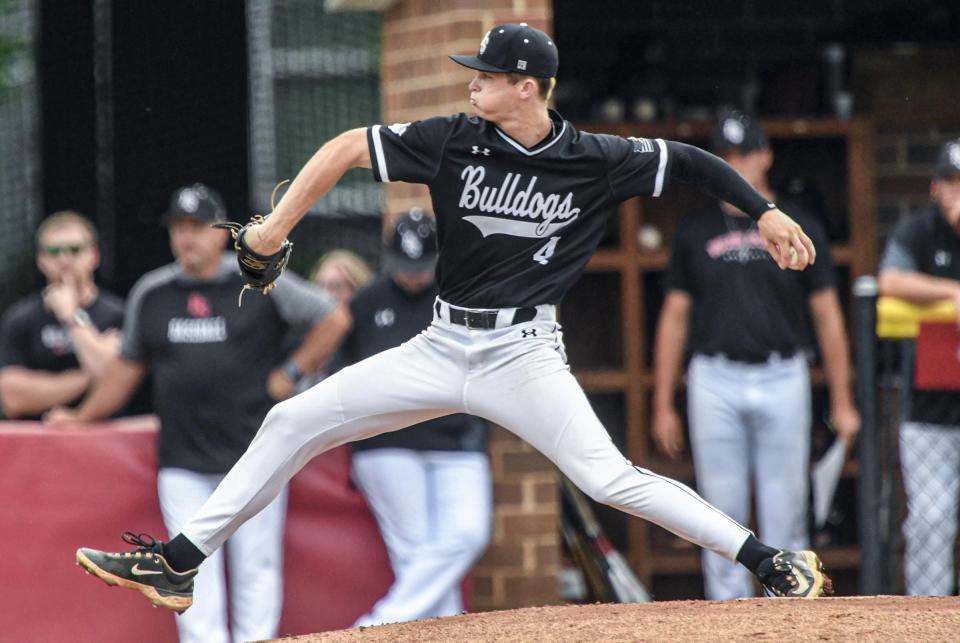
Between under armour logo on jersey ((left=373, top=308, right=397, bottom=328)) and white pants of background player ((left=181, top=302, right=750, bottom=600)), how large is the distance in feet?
5.78

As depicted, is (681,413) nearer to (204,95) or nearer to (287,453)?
(204,95)

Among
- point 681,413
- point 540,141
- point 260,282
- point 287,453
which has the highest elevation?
point 540,141

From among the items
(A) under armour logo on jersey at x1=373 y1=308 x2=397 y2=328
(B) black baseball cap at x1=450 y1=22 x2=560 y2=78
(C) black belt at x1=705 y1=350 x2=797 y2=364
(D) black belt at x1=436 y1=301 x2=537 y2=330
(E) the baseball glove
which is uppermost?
(B) black baseball cap at x1=450 y1=22 x2=560 y2=78

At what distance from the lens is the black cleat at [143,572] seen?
4.82 m

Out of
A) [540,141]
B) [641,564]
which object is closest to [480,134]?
[540,141]

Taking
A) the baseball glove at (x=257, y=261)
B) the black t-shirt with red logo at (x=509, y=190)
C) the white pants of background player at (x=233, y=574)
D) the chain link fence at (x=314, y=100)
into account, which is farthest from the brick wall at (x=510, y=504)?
A: the chain link fence at (x=314, y=100)

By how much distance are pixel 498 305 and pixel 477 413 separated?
A: 13.5 inches

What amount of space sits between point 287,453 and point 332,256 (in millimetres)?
3282

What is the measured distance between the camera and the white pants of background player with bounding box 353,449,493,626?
6473 millimetres

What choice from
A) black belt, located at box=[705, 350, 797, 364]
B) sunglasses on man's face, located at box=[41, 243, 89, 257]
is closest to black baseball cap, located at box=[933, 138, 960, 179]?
black belt, located at box=[705, 350, 797, 364]

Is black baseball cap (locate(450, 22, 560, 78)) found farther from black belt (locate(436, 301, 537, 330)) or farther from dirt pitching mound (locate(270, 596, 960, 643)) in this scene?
dirt pitching mound (locate(270, 596, 960, 643))

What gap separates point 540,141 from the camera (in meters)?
4.86

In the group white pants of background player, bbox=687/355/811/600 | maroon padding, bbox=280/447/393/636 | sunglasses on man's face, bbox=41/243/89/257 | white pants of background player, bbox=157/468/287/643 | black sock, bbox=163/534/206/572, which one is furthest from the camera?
sunglasses on man's face, bbox=41/243/89/257

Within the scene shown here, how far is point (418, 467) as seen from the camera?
661cm
